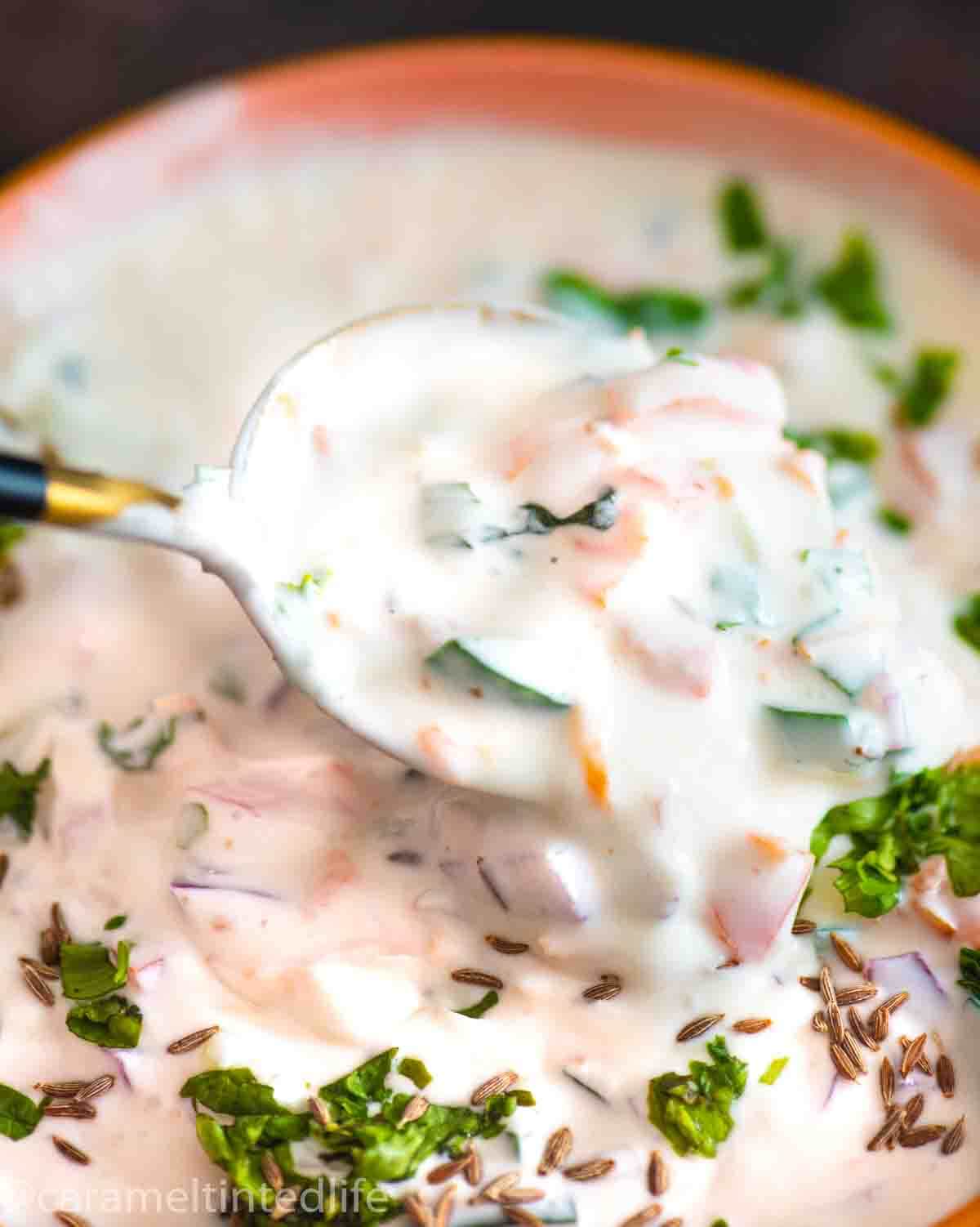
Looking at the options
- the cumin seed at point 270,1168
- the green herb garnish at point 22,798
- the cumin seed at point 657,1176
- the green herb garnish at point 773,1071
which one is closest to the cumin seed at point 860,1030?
the green herb garnish at point 773,1071

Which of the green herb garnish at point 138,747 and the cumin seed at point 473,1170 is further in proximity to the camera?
the green herb garnish at point 138,747

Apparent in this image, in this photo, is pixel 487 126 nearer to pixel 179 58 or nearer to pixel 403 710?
pixel 179 58

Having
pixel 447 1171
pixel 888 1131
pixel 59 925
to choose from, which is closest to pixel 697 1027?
pixel 888 1131

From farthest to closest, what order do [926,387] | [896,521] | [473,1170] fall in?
A: [926,387], [896,521], [473,1170]

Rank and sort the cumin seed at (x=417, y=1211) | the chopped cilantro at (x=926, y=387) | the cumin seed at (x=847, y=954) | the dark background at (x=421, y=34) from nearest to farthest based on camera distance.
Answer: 1. the cumin seed at (x=417, y=1211)
2. the cumin seed at (x=847, y=954)
3. the chopped cilantro at (x=926, y=387)
4. the dark background at (x=421, y=34)

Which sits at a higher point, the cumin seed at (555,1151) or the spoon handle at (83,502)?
the spoon handle at (83,502)

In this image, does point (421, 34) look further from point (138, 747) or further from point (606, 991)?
point (606, 991)

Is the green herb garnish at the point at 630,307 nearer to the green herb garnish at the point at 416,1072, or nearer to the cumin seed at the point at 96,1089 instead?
the green herb garnish at the point at 416,1072
